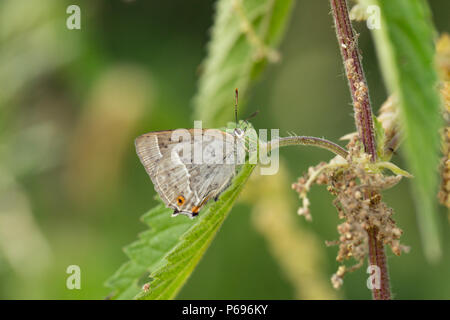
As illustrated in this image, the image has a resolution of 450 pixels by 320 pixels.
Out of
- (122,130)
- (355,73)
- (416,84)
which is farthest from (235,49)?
(122,130)

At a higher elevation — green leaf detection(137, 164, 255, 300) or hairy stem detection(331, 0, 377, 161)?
hairy stem detection(331, 0, 377, 161)

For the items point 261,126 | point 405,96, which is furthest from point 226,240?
point 405,96

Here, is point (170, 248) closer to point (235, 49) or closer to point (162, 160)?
point (162, 160)

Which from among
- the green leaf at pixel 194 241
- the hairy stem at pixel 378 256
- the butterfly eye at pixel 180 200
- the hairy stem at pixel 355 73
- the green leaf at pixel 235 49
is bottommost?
the hairy stem at pixel 378 256

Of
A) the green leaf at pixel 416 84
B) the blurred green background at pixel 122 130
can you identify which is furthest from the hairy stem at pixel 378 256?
the blurred green background at pixel 122 130

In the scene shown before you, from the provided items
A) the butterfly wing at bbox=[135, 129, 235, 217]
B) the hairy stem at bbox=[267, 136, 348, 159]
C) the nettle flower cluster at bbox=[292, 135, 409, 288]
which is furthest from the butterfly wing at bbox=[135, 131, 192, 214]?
the nettle flower cluster at bbox=[292, 135, 409, 288]

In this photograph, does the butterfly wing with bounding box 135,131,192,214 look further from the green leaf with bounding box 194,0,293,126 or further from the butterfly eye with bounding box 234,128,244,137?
the green leaf with bounding box 194,0,293,126

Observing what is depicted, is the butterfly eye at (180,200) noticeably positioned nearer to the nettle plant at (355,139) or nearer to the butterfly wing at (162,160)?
the nettle plant at (355,139)
